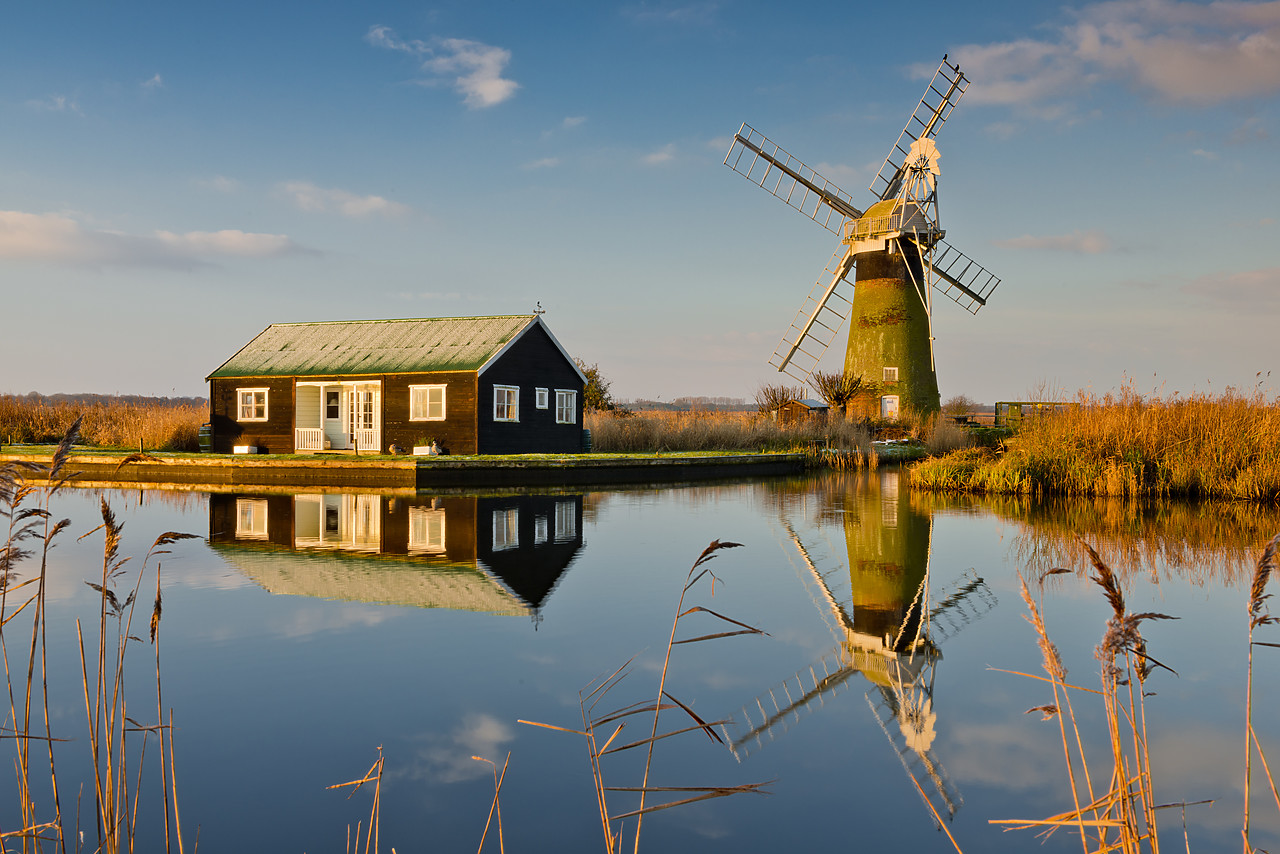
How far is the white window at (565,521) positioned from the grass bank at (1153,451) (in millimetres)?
9039

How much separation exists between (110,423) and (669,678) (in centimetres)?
3017

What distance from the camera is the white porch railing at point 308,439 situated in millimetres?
26938

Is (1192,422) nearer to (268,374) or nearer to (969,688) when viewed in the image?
(969,688)

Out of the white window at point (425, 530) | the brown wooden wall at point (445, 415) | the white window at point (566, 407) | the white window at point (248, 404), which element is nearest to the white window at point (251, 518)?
the white window at point (425, 530)

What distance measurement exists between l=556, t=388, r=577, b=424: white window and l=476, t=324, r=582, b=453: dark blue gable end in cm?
5

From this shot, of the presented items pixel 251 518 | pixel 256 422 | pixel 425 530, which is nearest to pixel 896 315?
pixel 256 422

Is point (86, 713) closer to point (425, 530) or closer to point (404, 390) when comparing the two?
point (425, 530)

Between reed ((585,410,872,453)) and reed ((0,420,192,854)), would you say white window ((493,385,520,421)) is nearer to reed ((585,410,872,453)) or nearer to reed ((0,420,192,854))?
reed ((585,410,872,453))

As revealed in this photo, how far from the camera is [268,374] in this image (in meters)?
27.3

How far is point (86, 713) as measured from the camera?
16.3 ft

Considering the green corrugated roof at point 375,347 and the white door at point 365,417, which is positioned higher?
the green corrugated roof at point 375,347

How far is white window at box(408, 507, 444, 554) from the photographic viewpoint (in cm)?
1145

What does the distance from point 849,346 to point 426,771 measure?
31.5 metres

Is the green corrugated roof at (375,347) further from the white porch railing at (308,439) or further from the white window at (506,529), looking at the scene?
the white window at (506,529)
